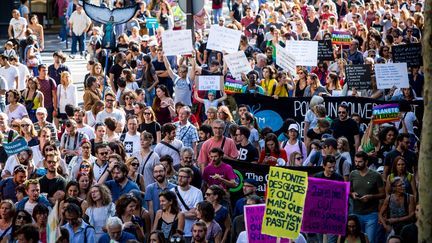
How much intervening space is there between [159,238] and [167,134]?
3.68 metres

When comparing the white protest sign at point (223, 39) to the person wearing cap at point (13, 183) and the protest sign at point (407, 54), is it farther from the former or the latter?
the person wearing cap at point (13, 183)

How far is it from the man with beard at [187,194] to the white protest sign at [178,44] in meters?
7.72

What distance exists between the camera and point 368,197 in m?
14.1

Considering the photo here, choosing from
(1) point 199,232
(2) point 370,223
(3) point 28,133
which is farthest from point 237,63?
(1) point 199,232

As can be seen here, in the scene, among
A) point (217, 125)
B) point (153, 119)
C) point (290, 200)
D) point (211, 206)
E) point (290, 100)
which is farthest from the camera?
point (290, 100)

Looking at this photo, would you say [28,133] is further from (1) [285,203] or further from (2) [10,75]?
(1) [285,203]

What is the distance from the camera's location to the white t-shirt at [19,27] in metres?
27.8

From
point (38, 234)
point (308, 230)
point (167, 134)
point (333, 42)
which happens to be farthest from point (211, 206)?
point (333, 42)

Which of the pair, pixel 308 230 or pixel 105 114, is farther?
pixel 105 114

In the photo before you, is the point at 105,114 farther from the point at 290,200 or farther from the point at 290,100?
Result: the point at 290,200

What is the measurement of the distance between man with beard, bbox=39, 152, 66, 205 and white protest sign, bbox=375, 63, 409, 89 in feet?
20.3

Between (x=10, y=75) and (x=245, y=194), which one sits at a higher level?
(x=10, y=75)

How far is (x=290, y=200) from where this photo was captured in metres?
12.2

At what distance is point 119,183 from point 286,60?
7650 mm
